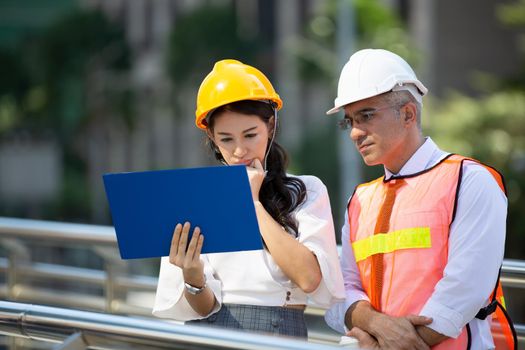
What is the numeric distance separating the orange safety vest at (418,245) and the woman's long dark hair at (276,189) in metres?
0.22

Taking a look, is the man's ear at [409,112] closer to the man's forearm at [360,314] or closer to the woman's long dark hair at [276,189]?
the woman's long dark hair at [276,189]

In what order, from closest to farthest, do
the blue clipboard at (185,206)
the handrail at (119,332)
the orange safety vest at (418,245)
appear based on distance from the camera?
the handrail at (119,332)
the blue clipboard at (185,206)
the orange safety vest at (418,245)

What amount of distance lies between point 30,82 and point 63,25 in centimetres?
286

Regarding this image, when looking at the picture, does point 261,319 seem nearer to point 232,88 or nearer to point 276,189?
point 276,189

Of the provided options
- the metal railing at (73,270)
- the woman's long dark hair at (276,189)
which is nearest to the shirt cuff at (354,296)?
the woman's long dark hair at (276,189)

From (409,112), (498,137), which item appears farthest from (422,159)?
(498,137)

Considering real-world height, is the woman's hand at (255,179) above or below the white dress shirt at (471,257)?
above

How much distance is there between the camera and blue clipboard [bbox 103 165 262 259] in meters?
2.76

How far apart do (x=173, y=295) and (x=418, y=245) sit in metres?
0.73

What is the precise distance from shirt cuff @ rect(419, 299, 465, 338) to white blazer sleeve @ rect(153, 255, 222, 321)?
24.3 inches

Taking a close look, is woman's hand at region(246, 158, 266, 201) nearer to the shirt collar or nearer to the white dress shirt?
the shirt collar

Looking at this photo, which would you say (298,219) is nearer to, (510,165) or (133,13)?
(510,165)

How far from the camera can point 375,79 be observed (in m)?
2.96

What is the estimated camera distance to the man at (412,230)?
2803 millimetres
